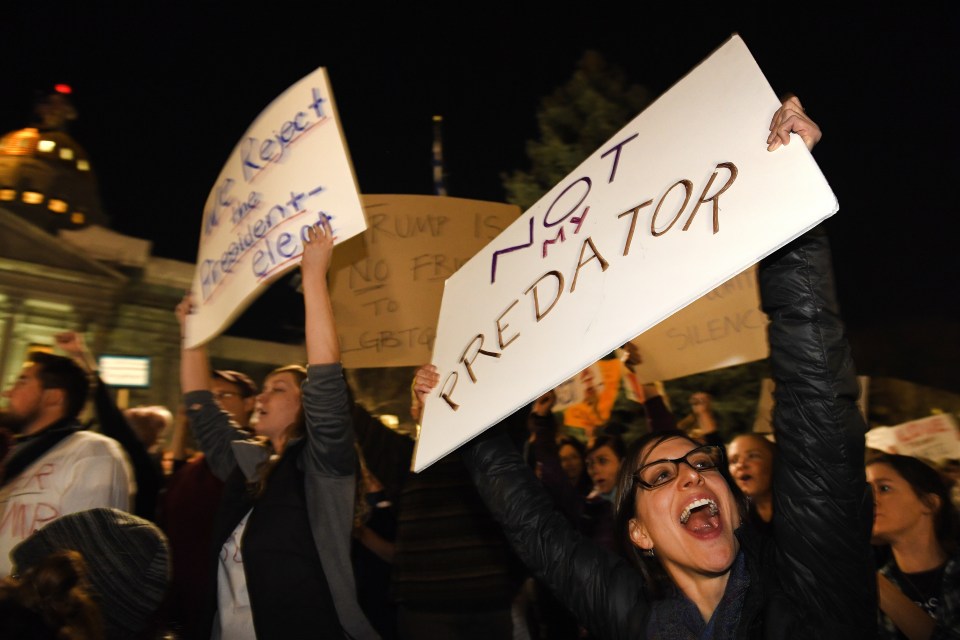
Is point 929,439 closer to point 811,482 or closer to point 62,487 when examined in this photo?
point 811,482

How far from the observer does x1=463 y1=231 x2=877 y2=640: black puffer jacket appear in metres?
1.56

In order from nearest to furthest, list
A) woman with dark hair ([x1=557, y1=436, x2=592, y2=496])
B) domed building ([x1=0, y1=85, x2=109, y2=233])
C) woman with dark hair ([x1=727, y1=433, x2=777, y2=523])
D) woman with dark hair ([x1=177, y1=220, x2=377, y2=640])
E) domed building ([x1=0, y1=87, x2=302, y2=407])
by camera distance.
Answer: woman with dark hair ([x1=177, y1=220, x2=377, y2=640]) < woman with dark hair ([x1=727, y1=433, x2=777, y2=523]) < woman with dark hair ([x1=557, y1=436, x2=592, y2=496]) < domed building ([x1=0, y1=85, x2=109, y2=233]) < domed building ([x1=0, y1=87, x2=302, y2=407])

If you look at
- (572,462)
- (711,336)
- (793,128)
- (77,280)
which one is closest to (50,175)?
(77,280)

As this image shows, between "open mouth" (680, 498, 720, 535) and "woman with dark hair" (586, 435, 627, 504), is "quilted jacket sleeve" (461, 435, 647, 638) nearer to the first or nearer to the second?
"open mouth" (680, 498, 720, 535)

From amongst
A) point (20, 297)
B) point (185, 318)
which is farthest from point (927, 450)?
point (20, 297)

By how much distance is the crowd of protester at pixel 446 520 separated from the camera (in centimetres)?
160

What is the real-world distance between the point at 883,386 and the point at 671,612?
17555 mm

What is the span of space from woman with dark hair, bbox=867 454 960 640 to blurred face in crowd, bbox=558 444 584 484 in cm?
342

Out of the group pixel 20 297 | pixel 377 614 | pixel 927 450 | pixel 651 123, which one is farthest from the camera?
pixel 20 297

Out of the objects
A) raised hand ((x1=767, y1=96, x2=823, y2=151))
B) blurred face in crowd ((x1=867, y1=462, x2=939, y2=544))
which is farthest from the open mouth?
blurred face in crowd ((x1=867, y1=462, x2=939, y2=544))

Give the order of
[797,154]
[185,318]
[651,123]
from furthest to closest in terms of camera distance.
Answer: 1. [185,318]
2. [651,123]
3. [797,154]

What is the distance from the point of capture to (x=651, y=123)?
1.91 metres

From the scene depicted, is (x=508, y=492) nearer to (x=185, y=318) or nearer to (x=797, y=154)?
(x=797, y=154)

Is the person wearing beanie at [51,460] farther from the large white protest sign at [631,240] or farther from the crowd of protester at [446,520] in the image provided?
the large white protest sign at [631,240]
